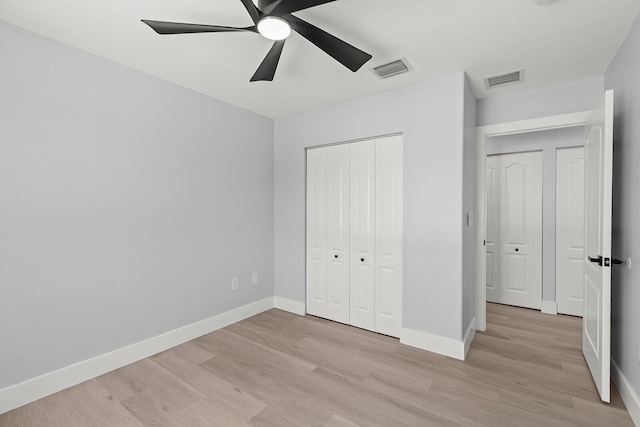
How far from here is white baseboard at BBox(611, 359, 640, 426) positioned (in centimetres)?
187

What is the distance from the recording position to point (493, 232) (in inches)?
174

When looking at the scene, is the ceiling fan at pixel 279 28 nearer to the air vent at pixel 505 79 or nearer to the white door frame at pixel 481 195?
the air vent at pixel 505 79

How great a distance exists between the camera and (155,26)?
5.36 feet

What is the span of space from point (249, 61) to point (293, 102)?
1003 mm

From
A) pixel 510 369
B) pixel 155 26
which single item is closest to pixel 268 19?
pixel 155 26

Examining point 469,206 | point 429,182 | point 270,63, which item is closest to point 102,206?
point 270,63

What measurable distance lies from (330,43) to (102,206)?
2.19m

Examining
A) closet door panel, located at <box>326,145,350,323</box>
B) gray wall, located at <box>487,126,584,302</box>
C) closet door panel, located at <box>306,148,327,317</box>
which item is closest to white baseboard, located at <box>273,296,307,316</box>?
closet door panel, located at <box>306,148,327,317</box>

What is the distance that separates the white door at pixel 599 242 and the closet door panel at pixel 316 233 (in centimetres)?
248

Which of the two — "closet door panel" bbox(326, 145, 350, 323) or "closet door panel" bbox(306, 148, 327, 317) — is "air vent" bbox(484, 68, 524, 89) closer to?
"closet door panel" bbox(326, 145, 350, 323)

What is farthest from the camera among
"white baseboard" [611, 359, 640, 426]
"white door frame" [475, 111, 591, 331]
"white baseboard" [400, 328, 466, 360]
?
"white door frame" [475, 111, 591, 331]

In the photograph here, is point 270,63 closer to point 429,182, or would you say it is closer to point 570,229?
point 429,182

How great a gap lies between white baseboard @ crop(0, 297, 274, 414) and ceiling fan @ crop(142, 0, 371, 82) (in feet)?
8.15

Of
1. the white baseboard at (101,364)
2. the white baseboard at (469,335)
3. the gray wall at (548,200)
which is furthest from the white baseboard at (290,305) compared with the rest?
the gray wall at (548,200)
